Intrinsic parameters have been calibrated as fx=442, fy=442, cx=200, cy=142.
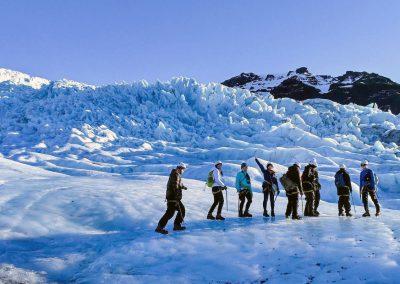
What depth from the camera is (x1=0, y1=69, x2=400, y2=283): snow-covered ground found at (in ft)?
24.1

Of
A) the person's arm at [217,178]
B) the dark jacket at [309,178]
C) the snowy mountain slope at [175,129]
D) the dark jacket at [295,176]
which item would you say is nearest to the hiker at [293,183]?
the dark jacket at [295,176]

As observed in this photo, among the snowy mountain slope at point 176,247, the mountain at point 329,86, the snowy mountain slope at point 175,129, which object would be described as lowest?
the snowy mountain slope at point 176,247

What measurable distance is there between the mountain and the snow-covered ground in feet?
110

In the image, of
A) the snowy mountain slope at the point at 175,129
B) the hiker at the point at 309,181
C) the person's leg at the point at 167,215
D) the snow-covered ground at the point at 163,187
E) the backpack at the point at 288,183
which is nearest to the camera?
the snow-covered ground at the point at 163,187

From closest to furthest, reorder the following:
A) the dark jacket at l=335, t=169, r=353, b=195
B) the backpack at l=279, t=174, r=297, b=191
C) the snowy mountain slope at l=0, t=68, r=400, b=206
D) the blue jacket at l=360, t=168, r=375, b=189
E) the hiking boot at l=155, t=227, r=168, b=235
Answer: the hiking boot at l=155, t=227, r=168, b=235 → the backpack at l=279, t=174, r=297, b=191 → the blue jacket at l=360, t=168, r=375, b=189 → the dark jacket at l=335, t=169, r=353, b=195 → the snowy mountain slope at l=0, t=68, r=400, b=206

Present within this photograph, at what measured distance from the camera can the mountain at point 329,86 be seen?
79.7 metres

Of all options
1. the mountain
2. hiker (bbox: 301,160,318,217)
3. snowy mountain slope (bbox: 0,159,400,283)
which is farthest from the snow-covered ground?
the mountain

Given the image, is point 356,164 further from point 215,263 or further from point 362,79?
point 362,79

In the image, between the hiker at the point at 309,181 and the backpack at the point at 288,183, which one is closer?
the backpack at the point at 288,183

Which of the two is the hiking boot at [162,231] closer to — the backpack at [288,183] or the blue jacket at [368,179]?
the backpack at [288,183]

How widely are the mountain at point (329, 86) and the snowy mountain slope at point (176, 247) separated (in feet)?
231

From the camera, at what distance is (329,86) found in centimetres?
9044

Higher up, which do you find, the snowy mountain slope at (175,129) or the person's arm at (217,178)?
the snowy mountain slope at (175,129)

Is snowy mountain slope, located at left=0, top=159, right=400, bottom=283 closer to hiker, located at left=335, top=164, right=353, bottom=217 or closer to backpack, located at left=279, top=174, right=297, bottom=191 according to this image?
backpack, located at left=279, top=174, right=297, bottom=191
